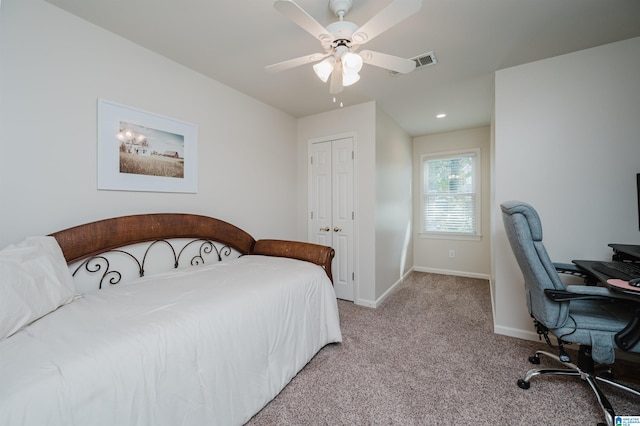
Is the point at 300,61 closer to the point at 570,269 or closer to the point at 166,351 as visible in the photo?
the point at 166,351

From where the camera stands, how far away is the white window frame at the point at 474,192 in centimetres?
439

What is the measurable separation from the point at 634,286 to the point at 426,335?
5.05 ft

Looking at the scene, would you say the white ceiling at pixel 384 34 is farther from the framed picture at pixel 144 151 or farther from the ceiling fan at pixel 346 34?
the framed picture at pixel 144 151

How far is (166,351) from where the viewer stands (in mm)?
1142

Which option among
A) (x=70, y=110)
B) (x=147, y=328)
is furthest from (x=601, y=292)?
(x=70, y=110)

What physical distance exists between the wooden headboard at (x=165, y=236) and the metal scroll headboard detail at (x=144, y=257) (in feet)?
0.24

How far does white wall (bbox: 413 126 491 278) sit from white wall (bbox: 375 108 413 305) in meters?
0.25

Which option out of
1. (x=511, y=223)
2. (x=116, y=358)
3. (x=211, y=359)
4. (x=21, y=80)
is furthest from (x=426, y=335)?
(x=21, y=80)

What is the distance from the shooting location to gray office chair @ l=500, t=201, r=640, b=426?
1.45 metres

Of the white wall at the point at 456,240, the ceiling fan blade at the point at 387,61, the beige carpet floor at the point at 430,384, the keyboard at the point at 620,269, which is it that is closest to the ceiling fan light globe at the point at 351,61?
the ceiling fan blade at the point at 387,61

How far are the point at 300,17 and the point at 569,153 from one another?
8.18 feet

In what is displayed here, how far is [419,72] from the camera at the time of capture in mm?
2523

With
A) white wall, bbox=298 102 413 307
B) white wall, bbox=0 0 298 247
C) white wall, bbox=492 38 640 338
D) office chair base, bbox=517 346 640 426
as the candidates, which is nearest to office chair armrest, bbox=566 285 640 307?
office chair base, bbox=517 346 640 426

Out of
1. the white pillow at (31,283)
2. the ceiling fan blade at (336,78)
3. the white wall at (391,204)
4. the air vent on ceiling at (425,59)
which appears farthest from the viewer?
the white wall at (391,204)
